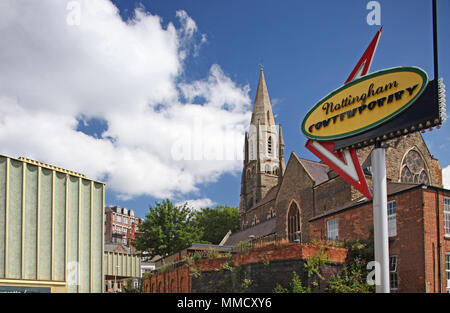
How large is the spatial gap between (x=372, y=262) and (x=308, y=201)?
23775mm

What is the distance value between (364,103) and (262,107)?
81736 millimetres

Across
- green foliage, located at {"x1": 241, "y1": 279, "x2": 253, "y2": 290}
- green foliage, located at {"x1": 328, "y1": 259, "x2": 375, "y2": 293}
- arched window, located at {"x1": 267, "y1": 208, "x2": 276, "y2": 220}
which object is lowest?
green foliage, located at {"x1": 241, "y1": 279, "x2": 253, "y2": 290}

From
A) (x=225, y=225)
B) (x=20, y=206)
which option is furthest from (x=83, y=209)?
(x=225, y=225)

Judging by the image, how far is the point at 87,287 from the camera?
2517cm

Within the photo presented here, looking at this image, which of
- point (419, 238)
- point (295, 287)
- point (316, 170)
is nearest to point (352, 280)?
point (295, 287)

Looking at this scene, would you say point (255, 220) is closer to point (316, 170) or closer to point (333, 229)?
point (316, 170)

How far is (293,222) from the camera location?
50.8 metres

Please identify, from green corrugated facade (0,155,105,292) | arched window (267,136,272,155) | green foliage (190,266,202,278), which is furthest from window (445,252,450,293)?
arched window (267,136,272,155)

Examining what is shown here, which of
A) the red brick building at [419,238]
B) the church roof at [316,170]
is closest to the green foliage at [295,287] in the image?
the red brick building at [419,238]

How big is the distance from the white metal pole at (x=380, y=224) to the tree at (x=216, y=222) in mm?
75372

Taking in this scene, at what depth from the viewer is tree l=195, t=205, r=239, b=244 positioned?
91.3 meters

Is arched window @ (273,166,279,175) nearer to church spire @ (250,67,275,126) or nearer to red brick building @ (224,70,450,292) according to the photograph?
red brick building @ (224,70,450,292)

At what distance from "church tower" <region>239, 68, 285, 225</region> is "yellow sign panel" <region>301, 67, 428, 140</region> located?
71.5 metres
